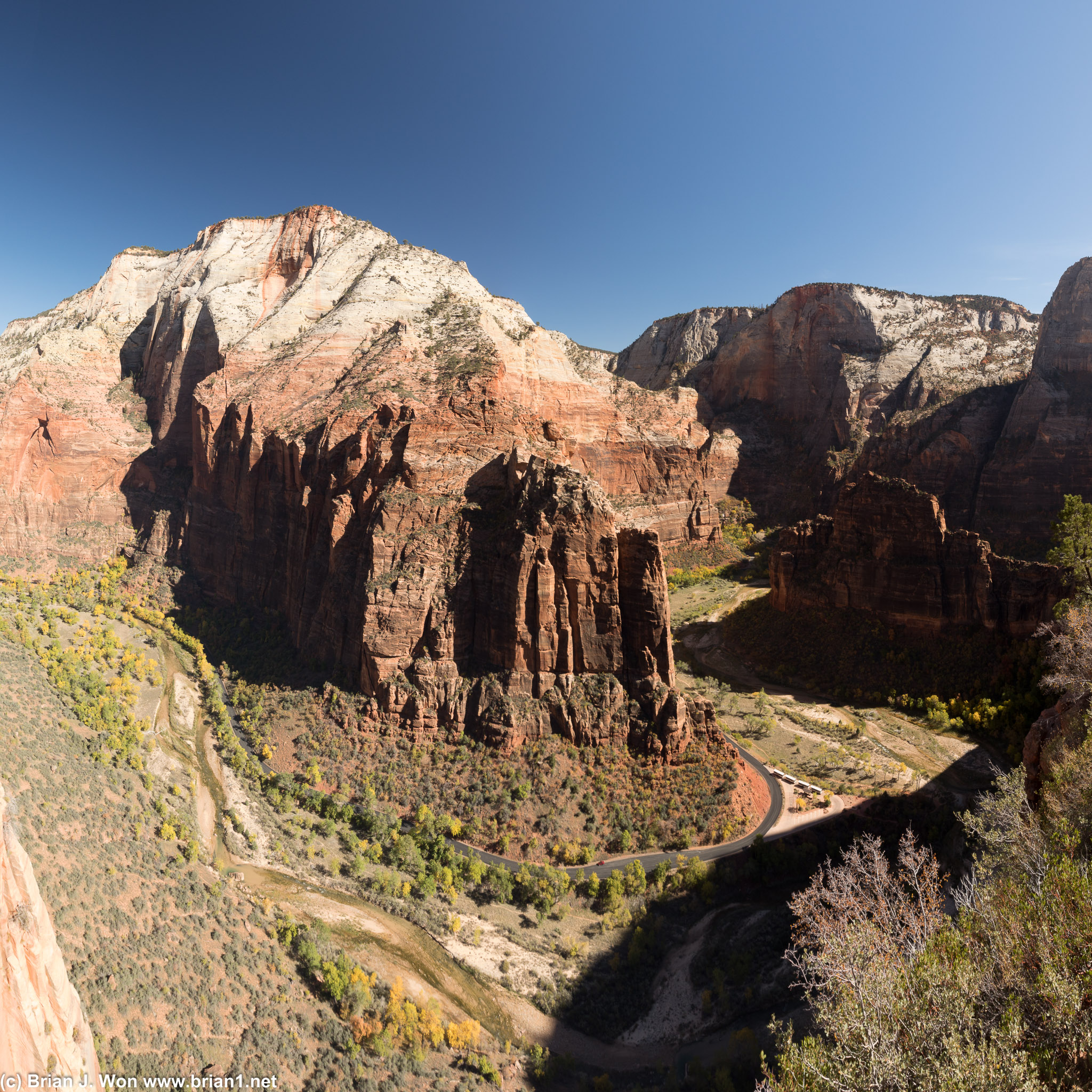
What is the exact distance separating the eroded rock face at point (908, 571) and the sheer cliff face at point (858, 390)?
105ft

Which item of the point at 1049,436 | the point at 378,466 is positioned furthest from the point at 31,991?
the point at 1049,436

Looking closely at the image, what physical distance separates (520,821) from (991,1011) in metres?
26.5

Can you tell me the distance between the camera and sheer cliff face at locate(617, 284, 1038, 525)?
81.2m

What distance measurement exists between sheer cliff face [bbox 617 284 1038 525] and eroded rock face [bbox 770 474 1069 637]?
32.1 metres

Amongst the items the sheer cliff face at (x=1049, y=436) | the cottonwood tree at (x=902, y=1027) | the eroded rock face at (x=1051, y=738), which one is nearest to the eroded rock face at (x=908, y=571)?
the eroded rock face at (x=1051, y=738)

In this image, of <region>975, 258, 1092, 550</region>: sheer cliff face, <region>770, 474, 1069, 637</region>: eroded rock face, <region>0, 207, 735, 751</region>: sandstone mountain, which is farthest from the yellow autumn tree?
<region>975, 258, 1092, 550</region>: sheer cliff face

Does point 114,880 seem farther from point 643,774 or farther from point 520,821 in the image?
point 643,774

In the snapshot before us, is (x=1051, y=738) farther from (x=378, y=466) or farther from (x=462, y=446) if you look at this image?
(x=378, y=466)

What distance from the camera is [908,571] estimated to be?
50156 mm

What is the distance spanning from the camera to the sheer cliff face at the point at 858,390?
81.2 m

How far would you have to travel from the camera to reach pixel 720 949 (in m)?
27.9

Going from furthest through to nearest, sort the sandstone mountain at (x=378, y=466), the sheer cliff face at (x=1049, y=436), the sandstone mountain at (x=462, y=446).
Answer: the sheer cliff face at (x=1049, y=436) → the sandstone mountain at (x=462, y=446) → the sandstone mountain at (x=378, y=466)

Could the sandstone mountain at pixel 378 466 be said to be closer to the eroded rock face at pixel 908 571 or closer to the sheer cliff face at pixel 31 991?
the eroded rock face at pixel 908 571

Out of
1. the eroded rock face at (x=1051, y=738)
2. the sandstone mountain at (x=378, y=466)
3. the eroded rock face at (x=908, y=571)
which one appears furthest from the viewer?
the eroded rock face at (x=908, y=571)
